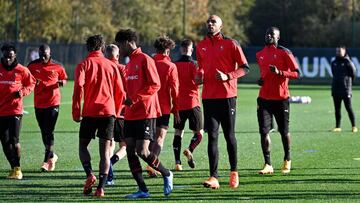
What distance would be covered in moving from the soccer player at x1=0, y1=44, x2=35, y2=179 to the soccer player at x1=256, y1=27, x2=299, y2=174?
11.7 ft

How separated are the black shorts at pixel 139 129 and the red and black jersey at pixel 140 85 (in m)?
0.05

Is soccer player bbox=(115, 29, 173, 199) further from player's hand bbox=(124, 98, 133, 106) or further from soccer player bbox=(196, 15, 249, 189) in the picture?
soccer player bbox=(196, 15, 249, 189)

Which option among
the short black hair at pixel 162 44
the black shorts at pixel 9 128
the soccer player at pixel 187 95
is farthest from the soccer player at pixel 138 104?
the soccer player at pixel 187 95

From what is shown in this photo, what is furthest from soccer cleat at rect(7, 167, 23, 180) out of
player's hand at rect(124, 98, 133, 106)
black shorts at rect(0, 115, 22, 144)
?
player's hand at rect(124, 98, 133, 106)

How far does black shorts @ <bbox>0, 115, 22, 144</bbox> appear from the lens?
13.7 meters

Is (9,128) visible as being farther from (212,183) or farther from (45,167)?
(212,183)

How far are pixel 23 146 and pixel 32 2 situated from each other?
4565 cm

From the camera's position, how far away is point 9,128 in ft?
44.9

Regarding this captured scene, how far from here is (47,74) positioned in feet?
48.6

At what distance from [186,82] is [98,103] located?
325 centimetres

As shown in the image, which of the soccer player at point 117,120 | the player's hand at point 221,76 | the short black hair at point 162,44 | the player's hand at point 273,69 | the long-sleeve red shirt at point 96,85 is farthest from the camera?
the player's hand at point 273,69

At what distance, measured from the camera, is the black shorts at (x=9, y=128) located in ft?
44.8

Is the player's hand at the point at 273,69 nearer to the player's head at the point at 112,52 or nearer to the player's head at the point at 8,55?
the player's head at the point at 112,52

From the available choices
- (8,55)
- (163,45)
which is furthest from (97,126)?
(8,55)
